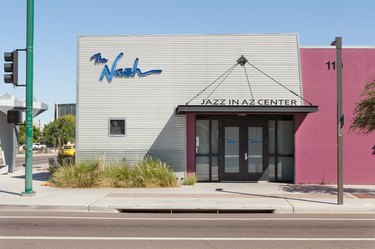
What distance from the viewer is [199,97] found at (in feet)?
65.4

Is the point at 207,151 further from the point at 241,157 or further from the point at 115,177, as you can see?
the point at 115,177

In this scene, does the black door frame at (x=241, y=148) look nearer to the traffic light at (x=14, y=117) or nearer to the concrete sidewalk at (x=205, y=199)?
the concrete sidewalk at (x=205, y=199)

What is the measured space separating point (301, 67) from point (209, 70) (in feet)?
13.2

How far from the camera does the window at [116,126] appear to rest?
20062mm

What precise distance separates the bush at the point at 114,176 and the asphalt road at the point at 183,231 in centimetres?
547

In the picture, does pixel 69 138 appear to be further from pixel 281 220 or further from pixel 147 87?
pixel 281 220

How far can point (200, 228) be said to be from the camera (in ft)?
33.3

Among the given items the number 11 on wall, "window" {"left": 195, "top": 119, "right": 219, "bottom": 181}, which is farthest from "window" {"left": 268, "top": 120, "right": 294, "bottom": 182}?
the number 11 on wall

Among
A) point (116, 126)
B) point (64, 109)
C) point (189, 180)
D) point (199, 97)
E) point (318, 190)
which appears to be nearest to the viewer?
point (318, 190)

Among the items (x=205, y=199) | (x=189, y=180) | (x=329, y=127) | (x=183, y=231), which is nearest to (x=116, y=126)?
(x=189, y=180)

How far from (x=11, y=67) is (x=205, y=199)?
8.07 m

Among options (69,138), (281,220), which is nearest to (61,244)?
(281,220)

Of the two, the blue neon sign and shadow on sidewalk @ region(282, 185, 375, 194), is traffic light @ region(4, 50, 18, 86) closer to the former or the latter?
the blue neon sign

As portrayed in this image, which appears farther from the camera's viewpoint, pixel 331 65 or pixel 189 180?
pixel 331 65
